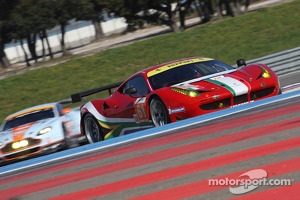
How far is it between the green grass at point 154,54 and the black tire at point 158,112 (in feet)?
33.4

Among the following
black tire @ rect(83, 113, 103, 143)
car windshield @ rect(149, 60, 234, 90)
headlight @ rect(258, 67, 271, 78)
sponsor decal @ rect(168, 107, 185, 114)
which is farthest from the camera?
black tire @ rect(83, 113, 103, 143)

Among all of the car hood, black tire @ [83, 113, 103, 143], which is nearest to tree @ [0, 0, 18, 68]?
the car hood

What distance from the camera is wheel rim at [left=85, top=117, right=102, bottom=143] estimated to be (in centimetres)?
1129

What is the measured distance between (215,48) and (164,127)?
46.3 ft

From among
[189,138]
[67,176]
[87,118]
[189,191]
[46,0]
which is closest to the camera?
[189,191]

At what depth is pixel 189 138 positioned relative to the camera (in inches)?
289

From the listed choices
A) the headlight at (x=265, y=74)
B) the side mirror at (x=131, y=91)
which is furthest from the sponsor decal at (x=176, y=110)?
the headlight at (x=265, y=74)

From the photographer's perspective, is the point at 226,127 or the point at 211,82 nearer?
the point at 226,127

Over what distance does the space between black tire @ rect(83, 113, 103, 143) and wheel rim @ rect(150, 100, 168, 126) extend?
1.78m

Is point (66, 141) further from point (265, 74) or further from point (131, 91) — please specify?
point (265, 74)

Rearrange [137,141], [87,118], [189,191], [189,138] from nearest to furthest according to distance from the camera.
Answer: [189,191], [189,138], [137,141], [87,118]

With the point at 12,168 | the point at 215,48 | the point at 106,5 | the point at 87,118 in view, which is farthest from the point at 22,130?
the point at 106,5

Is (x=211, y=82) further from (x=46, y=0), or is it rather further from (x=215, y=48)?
(x=46, y=0)

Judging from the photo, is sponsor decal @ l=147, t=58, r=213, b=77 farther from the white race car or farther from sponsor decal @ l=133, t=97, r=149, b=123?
the white race car
